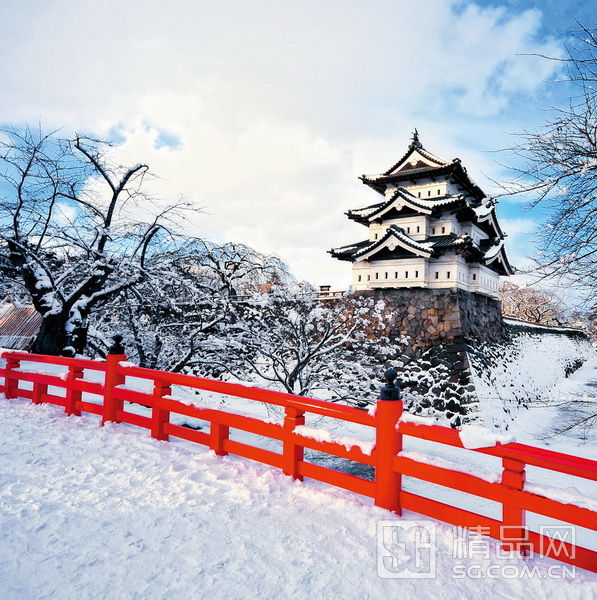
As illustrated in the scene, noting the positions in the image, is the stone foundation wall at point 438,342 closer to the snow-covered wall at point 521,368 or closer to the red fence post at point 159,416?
the snow-covered wall at point 521,368

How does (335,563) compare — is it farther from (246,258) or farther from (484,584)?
(246,258)

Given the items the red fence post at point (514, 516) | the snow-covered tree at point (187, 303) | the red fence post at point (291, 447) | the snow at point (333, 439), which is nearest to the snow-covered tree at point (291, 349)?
the snow-covered tree at point (187, 303)

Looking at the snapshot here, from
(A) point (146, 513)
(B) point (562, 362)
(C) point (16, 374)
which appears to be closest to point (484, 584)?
(A) point (146, 513)

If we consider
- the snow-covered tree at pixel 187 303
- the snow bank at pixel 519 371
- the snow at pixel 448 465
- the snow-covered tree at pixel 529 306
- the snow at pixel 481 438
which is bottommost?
the snow bank at pixel 519 371

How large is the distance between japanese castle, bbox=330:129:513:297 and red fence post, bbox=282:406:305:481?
15.3 m

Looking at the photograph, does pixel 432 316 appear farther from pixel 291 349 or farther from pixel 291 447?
pixel 291 447

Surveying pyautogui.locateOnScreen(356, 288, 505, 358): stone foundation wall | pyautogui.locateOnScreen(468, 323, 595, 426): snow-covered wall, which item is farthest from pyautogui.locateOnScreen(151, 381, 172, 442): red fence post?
pyautogui.locateOnScreen(356, 288, 505, 358): stone foundation wall

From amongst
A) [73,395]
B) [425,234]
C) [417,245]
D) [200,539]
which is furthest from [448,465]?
[425,234]

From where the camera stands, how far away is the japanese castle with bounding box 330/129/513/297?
1819 cm

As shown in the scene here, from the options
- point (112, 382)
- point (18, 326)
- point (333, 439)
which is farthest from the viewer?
point (18, 326)

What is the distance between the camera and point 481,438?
9.07 ft

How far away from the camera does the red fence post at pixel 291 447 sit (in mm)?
3812

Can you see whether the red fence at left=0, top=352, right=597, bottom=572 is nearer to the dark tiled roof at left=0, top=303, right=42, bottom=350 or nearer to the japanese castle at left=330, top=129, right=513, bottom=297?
the japanese castle at left=330, top=129, right=513, bottom=297

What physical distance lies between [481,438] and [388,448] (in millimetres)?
810
